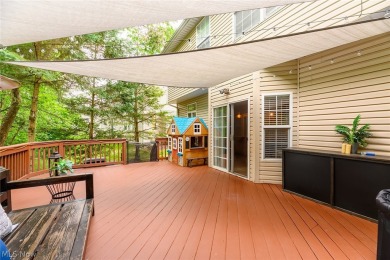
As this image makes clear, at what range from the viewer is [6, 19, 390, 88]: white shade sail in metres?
2.10

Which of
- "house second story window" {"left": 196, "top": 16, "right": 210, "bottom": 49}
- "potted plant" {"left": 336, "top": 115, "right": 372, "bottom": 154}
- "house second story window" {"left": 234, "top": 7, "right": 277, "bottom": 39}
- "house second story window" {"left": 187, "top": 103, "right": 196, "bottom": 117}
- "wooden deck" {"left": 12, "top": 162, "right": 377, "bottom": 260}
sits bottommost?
"wooden deck" {"left": 12, "top": 162, "right": 377, "bottom": 260}

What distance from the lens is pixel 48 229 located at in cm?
170

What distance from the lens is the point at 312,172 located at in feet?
11.1

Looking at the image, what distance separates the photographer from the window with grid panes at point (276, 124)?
4.34 m

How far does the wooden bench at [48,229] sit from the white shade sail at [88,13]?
155 centimetres

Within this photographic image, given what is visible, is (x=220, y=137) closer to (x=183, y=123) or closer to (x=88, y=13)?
(x=183, y=123)

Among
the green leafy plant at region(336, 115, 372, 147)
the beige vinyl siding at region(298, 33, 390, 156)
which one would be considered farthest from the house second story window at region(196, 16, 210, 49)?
the green leafy plant at region(336, 115, 372, 147)

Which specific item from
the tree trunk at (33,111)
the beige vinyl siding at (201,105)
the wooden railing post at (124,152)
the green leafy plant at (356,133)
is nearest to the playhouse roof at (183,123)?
the beige vinyl siding at (201,105)

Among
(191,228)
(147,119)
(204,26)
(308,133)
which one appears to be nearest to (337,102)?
(308,133)

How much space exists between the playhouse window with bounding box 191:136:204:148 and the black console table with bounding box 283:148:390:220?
11.0 ft

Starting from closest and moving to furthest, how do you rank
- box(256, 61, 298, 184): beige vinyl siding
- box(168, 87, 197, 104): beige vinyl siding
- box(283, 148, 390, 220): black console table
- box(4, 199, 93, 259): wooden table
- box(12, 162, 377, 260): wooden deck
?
box(4, 199, 93, 259): wooden table → box(12, 162, 377, 260): wooden deck → box(283, 148, 390, 220): black console table → box(256, 61, 298, 184): beige vinyl siding → box(168, 87, 197, 104): beige vinyl siding

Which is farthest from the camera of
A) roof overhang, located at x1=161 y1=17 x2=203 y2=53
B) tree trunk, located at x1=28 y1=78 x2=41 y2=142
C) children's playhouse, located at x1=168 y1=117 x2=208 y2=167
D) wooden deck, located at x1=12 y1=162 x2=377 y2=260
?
roof overhang, located at x1=161 y1=17 x2=203 y2=53

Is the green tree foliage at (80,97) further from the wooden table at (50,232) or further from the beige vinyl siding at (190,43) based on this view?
the wooden table at (50,232)

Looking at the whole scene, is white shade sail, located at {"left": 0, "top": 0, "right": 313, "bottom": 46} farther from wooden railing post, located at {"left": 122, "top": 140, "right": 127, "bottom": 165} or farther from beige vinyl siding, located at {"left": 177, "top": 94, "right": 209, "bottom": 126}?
beige vinyl siding, located at {"left": 177, "top": 94, "right": 209, "bottom": 126}
